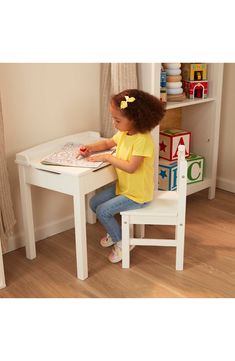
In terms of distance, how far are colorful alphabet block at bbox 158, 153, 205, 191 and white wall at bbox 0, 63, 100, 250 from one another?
463 millimetres

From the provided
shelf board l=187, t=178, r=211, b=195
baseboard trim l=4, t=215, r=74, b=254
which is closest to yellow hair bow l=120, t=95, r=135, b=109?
baseboard trim l=4, t=215, r=74, b=254

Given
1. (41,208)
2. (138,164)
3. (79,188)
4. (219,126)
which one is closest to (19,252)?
(41,208)

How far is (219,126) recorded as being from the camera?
2.82 metres

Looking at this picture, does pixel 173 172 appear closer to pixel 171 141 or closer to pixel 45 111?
pixel 171 141

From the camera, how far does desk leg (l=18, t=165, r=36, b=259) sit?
6.48 ft

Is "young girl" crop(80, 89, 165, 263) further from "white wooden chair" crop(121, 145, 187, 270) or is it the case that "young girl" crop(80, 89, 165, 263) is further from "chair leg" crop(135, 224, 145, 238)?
"chair leg" crop(135, 224, 145, 238)

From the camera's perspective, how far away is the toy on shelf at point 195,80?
255 cm

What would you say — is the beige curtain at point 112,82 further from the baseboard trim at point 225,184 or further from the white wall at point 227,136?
the baseboard trim at point 225,184

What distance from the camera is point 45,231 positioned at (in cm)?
231

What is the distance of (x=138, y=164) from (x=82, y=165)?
25 centimetres

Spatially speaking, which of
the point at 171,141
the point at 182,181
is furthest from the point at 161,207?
the point at 171,141

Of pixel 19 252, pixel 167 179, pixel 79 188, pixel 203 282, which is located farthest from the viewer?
pixel 167 179

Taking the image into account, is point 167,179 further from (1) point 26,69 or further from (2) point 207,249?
(1) point 26,69

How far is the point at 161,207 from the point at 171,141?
0.67 metres
